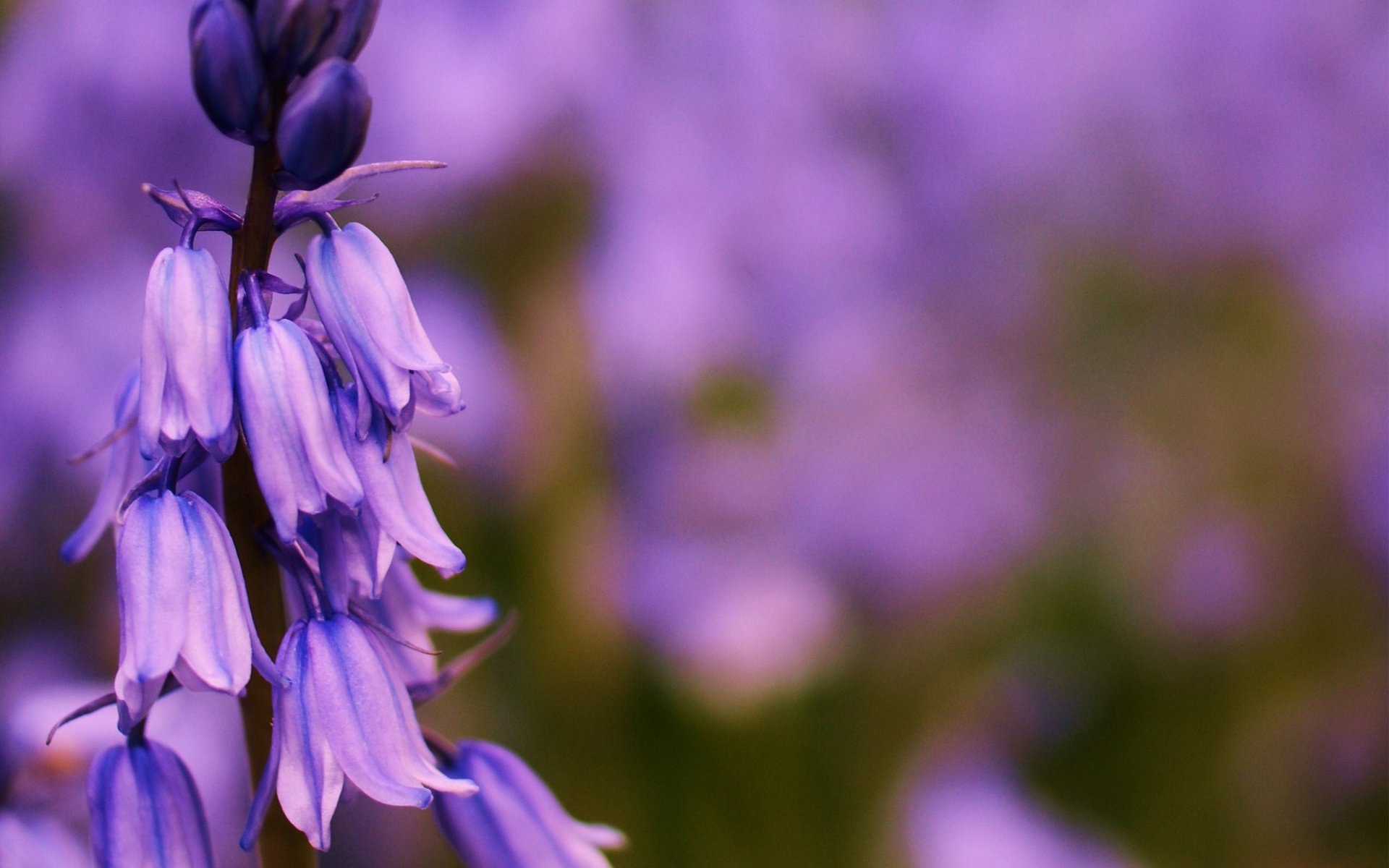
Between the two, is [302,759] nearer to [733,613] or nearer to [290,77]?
[290,77]

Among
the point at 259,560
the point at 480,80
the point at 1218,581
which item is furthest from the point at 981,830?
the point at 259,560

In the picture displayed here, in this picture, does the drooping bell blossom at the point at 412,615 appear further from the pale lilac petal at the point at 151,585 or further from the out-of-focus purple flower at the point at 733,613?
the out-of-focus purple flower at the point at 733,613

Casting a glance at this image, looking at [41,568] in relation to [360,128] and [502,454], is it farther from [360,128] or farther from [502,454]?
[360,128]

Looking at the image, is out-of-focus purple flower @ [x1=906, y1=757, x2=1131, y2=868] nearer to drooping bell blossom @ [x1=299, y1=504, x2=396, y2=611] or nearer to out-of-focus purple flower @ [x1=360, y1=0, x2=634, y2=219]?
out-of-focus purple flower @ [x1=360, y1=0, x2=634, y2=219]

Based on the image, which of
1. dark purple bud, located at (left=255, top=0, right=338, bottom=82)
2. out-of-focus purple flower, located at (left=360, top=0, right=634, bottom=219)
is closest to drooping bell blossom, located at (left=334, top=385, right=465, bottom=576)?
dark purple bud, located at (left=255, top=0, right=338, bottom=82)

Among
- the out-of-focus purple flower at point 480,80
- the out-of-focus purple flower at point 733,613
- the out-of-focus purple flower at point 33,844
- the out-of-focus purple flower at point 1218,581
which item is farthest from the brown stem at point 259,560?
the out-of-focus purple flower at point 1218,581

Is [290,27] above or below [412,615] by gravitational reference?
above
